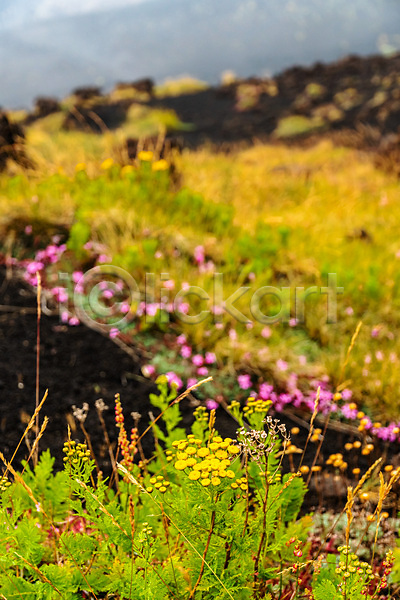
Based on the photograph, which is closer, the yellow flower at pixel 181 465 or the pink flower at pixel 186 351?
the yellow flower at pixel 181 465

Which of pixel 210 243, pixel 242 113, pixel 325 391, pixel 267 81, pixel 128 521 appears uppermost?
pixel 267 81

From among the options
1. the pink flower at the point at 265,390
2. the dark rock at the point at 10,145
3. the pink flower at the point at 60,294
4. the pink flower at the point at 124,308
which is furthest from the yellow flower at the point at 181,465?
the dark rock at the point at 10,145

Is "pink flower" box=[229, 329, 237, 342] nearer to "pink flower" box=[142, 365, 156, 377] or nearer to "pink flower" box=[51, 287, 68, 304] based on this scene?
"pink flower" box=[142, 365, 156, 377]

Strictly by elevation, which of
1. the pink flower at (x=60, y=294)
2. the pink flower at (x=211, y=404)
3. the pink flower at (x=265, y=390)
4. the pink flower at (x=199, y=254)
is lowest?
the pink flower at (x=211, y=404)

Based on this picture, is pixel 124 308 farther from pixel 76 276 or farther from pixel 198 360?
pixel 198 360

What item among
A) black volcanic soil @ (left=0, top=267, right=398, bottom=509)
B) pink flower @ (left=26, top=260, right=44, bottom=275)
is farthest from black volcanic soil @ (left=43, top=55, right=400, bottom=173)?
black volcanic soil @ (left=0, top=267, right=398, bottom=509)

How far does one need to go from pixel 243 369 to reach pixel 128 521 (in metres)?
2.05

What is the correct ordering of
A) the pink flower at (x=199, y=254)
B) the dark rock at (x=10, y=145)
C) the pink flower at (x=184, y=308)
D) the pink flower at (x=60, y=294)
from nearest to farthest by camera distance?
the pink flower at (x=184, y=308) < the pink flower at (x=60, y=294) < the pink flower at (x=199, y=254) < the dark rock at (x=10, y=145)

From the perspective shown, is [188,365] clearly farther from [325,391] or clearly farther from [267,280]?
[267,280]

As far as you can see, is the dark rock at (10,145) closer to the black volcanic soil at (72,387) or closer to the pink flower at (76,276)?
the pink flower at (76,276)

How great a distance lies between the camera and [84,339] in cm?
354

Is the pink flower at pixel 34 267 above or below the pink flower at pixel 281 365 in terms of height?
above

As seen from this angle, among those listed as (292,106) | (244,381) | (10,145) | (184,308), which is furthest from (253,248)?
(292,106)

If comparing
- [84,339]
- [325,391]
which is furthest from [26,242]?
[325,391]
